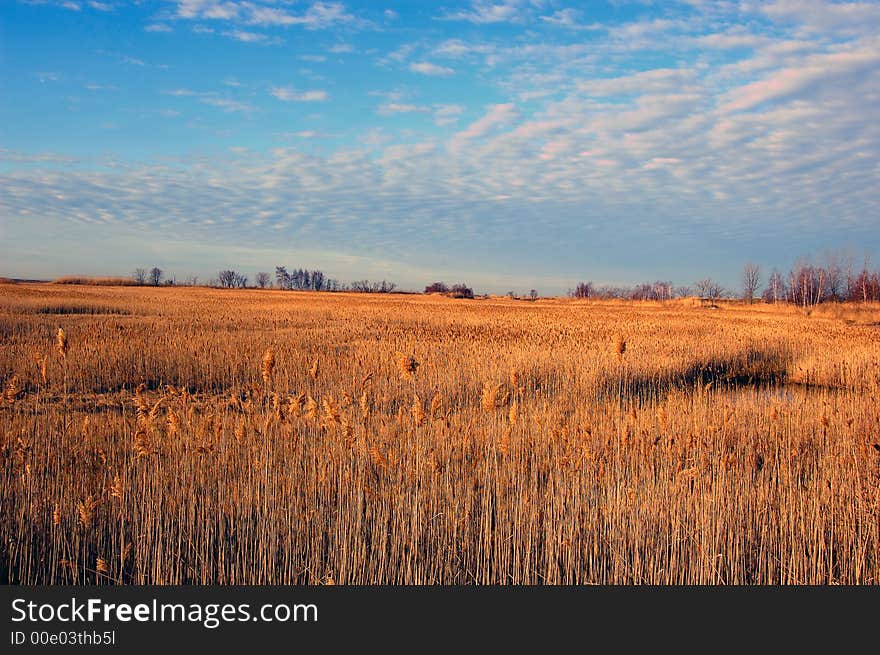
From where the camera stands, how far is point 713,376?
596 inches

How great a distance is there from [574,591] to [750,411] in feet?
22.3

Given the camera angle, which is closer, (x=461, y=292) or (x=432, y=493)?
(x=432, y=493)

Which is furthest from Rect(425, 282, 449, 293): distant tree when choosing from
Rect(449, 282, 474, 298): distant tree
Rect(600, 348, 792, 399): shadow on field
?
Rect(600, 348, 792, 399): shadow on field

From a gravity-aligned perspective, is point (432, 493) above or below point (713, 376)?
below

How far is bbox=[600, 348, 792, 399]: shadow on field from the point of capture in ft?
41.5

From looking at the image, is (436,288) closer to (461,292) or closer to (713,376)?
(461,292)

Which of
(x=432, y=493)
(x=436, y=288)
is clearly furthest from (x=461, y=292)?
(x=432, y=493)

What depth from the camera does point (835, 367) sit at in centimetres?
1493

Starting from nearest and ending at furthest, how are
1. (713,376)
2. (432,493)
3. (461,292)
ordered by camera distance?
1. (432,493)
2. (713,376)
3. (461,292)

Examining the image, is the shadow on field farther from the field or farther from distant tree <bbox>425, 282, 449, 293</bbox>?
distant tree <bbox>425, 282, 449, 293</bbox>

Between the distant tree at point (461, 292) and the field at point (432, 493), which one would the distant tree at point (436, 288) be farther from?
the field at point (432, 493)

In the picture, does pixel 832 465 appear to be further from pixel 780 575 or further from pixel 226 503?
pixel 226 503

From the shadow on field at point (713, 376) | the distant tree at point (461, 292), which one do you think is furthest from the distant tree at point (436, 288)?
the shadow on field at point (713, 376)

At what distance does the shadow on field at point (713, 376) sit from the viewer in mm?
12645
